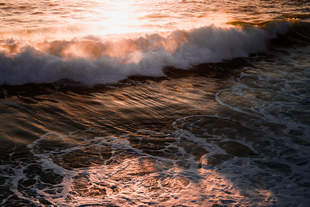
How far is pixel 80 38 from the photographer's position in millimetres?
8891

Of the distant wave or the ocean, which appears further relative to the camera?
the distant wave

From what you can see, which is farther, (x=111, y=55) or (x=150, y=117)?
(x=111, y=55)

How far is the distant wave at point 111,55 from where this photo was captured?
749 centimetres

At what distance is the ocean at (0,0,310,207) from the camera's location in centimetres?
340

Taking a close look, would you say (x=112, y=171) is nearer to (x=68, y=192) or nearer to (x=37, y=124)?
(x=68, y=192)

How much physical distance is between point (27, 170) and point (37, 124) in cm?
162

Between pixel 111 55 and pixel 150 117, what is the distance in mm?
4003

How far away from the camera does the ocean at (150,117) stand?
3.40 metres

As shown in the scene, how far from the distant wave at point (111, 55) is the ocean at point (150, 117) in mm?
42

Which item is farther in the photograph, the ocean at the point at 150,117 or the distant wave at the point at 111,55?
the distant wave at the point at 111,55

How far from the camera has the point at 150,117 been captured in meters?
5.59

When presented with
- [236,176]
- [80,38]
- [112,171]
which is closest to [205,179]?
[236,176]

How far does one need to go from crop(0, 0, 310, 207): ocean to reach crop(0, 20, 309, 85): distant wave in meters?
0.04

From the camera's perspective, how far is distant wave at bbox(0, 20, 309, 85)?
295 inches
